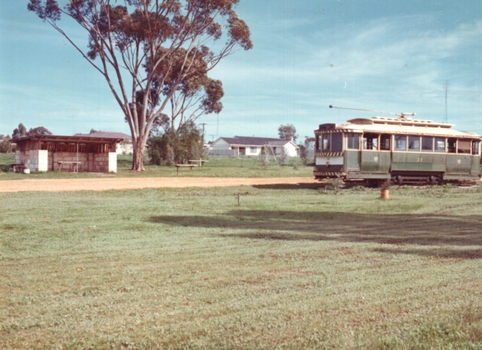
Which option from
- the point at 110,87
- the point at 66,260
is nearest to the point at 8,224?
the point at 66,260

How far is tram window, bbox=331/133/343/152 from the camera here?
2266cm

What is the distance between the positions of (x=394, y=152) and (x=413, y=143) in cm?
140

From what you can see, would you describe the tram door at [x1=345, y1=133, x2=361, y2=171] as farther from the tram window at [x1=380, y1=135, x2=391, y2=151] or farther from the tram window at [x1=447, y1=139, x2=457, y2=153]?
the tram window at [x1=447, y1=139, x2=457, y2=153]

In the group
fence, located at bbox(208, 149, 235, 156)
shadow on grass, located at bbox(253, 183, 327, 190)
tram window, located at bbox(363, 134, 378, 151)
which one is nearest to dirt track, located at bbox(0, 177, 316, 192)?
shadow on grass, located at bbox(253, 183, 327, 190)

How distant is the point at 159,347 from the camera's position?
13.1 ft

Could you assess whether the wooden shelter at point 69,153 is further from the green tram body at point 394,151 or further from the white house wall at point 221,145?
the white house wall at point 221,145

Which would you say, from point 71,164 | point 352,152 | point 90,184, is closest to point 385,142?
point 352,152

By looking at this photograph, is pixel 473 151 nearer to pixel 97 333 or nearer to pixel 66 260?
pixel 66 260

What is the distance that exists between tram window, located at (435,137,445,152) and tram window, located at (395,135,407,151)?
2.20 m

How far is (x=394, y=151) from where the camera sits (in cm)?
2381

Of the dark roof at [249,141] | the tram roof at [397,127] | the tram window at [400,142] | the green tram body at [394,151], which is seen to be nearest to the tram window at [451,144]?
the green tram body at [394,151]

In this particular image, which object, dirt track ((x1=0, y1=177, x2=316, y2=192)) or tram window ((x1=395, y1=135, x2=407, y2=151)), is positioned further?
tram window ((x1=395, y1=135, x2=407, y2=151))

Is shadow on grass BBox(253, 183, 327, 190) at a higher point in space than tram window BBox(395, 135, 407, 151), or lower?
lower

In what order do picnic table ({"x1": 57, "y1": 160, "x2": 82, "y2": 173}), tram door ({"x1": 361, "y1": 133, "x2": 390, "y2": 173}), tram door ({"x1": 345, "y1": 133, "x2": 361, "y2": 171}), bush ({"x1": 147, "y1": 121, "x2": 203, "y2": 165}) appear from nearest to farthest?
tram door ({"x1": 345, "y1": 133, "x2": 361, "y2": 171}) → tram door ({"x1": 361, "y1": 133, "x2": 390, "y2": 173}) → picnic table ({"x1": 57, "y1": 160, "x2": 82, "y2": 173}) → bush ({"x1": 147, "y1": 121, "x2": 203, "y2": 165})
